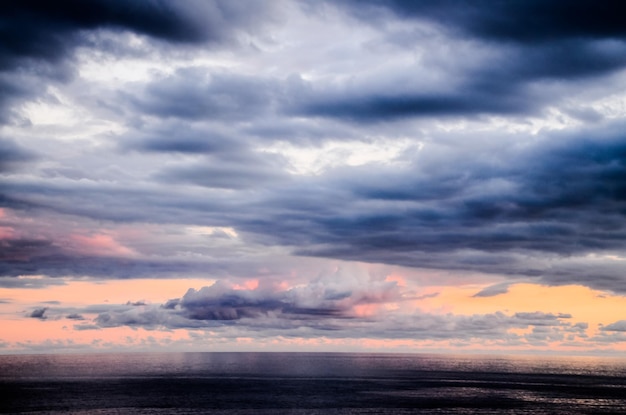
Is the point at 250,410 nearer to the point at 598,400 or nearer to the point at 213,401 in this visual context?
the point at 213,401

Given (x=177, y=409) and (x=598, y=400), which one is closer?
(x=177, y=409)

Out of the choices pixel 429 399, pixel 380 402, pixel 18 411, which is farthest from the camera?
pixel 429 399

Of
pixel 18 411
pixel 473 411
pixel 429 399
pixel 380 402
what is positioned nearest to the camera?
pixel 18 411

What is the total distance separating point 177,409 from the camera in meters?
150

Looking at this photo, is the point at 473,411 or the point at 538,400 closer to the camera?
the point at 473,411

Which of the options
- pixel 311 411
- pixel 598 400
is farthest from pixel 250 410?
pixel 598 400

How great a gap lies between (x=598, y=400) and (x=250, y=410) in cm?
10914

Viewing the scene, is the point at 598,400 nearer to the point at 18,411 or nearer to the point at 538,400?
the point at 538,400

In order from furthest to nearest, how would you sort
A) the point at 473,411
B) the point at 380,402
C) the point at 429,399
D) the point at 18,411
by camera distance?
the point at 429,399, the point at 380,402, the point at 473,411, the point at 18,411

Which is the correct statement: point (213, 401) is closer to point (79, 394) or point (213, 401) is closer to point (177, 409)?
point (177, 409)

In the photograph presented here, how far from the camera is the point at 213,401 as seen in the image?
16888 cm

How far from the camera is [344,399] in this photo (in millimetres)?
176750

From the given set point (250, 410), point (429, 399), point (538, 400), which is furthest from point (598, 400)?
point (250, 410)

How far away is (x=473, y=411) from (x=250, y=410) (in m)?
53.0
